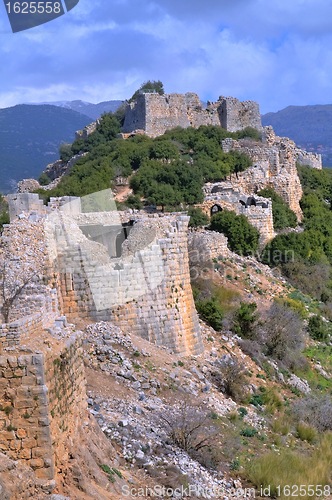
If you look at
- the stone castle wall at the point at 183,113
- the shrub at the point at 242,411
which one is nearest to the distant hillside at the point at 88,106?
the stone castle wall at the point at 183,113

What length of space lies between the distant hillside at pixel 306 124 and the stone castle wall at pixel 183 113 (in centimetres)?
5489

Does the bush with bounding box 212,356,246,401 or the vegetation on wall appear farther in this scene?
the vegetation on wall

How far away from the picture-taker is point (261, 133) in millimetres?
40250

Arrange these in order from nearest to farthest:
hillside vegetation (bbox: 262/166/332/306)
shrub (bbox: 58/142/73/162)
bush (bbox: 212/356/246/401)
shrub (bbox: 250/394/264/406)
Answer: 1. bush (bbox: 212/356/246/401)
2. shrub (bbox: 250/394/264/406)
3. hillside vegetation (bbox: 262/166/332/306)
4. shrub (bbox: 58/142/73/162)

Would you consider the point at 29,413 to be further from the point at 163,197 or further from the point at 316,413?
the point at 163,197

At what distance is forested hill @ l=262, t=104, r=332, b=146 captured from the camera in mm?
109062

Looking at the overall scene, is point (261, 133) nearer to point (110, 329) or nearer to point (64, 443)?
point (110, 329)

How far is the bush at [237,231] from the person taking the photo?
81.6ft

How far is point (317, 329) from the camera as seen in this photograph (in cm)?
2028

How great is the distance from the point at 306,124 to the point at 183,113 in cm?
8382

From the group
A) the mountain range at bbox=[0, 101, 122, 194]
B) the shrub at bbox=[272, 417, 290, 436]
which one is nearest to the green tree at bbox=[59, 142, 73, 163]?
the mountain range at bbox=[0, 101, 122, 194]

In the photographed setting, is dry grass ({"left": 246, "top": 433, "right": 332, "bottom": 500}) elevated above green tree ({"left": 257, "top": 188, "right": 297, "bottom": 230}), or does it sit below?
below

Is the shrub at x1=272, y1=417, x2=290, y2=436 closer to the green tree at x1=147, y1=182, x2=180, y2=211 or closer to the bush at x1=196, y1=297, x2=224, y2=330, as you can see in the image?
the bush at x1=196, y1=297, x2=224, y2=330

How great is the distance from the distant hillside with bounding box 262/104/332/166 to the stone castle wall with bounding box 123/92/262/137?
180 feet
